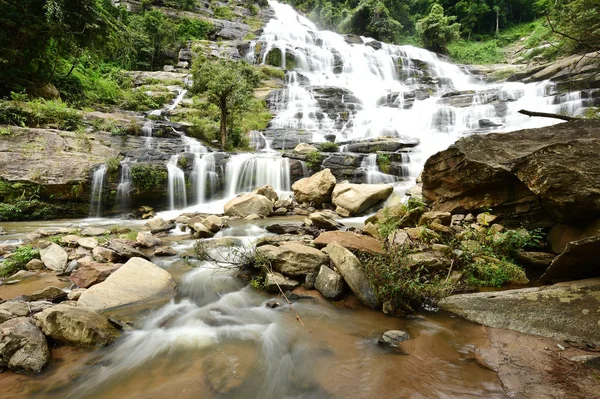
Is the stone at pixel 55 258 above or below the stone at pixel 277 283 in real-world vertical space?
above

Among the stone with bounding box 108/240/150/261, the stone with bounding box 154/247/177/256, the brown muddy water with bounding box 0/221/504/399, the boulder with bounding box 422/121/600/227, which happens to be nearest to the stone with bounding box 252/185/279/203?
the stone with bounding box 154/247/177/256

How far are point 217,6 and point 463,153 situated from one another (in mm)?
48042

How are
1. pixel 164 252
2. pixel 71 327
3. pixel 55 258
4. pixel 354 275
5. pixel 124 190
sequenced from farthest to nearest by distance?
pixel 124 190
pixel 164 252
pixel 55 258
pixel 354 275
pixel 71 327

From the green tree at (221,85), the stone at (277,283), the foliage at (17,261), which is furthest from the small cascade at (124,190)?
the stone at (277,283)

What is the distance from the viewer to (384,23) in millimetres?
38625

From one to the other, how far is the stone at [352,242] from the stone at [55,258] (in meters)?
4.15

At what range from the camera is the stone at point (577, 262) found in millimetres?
2889

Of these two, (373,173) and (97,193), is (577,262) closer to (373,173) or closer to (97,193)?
(373,173)

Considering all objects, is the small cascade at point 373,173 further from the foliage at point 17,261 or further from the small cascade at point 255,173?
the foliage at point 17,261

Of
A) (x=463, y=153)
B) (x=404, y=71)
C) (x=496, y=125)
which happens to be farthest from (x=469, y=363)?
(x=404, y=71)

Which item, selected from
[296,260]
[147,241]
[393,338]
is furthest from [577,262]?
[147,241]

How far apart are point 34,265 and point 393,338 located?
5.54m

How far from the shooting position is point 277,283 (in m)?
3.97

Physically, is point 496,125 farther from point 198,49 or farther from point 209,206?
point 198,49
